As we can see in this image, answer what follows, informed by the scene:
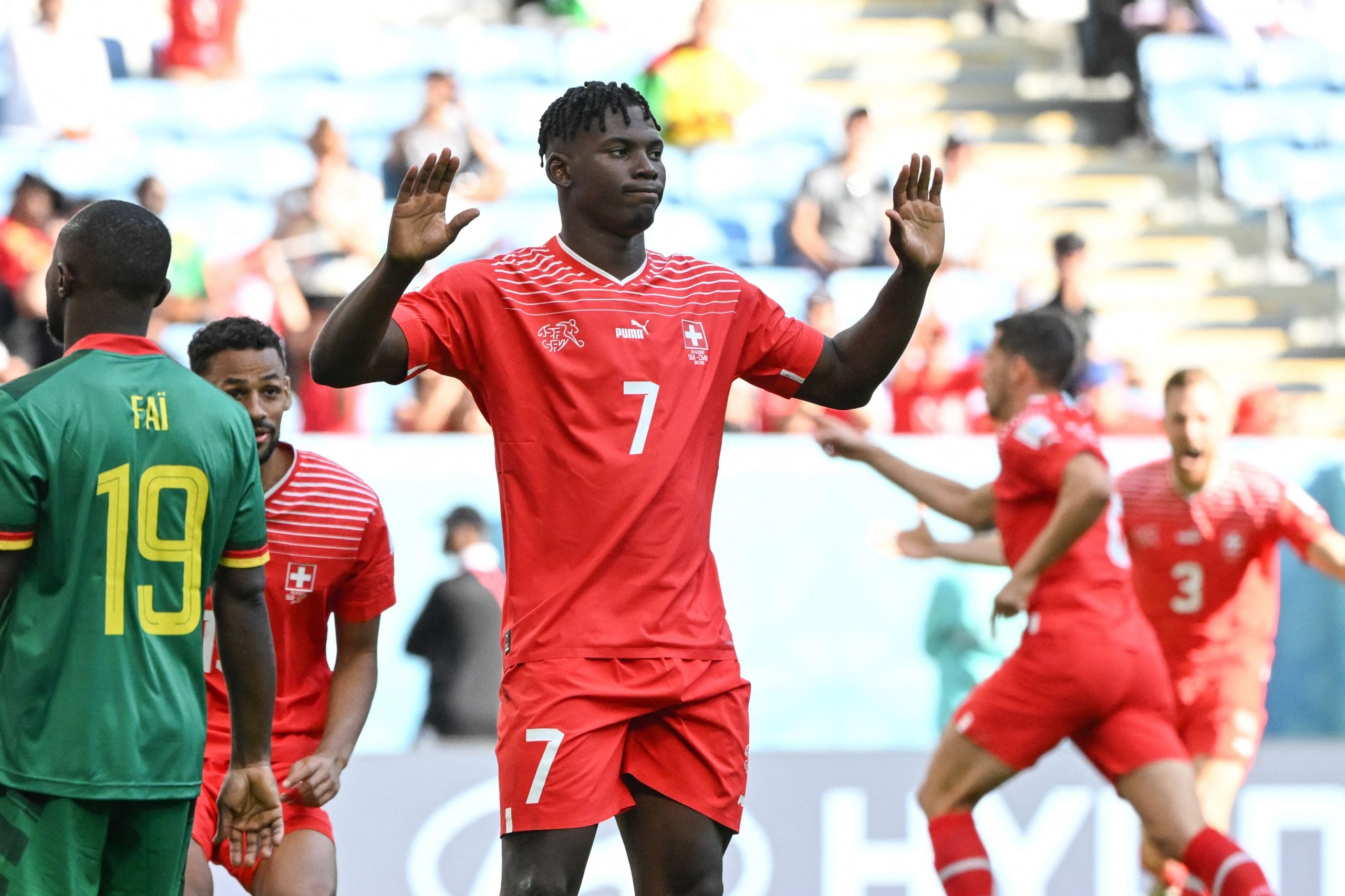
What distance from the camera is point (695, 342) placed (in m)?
3.79

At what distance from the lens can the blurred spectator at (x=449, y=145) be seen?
1051 centimetres

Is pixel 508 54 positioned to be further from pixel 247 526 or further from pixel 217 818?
pixel 247 526

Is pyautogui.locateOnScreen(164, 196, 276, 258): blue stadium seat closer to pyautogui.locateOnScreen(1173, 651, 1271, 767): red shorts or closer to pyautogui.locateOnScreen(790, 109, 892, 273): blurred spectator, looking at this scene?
pyautogui.locateOnScreen(790, 109, 892, 273): blurred spectator

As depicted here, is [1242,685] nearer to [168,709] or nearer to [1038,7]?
[168,709]

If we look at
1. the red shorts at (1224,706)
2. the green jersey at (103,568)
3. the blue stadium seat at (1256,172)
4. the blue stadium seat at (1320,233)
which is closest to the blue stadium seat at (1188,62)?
the blue stadium seat at (1256,172)

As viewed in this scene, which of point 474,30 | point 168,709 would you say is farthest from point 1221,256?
point 168,709

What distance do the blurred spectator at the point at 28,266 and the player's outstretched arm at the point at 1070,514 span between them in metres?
5.15

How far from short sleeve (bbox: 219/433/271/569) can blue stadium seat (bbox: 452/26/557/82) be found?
8784 mm

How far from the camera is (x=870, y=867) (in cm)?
662

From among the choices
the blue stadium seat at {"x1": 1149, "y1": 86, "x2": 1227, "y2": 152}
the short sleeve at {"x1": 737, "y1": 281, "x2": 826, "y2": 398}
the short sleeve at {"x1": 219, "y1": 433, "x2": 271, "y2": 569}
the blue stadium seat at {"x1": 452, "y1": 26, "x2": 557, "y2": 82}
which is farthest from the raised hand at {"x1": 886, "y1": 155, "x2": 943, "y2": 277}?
the blue stadium seat at {"x1": 1149, "y1": 86, "x2": 1227, "y2": 152}

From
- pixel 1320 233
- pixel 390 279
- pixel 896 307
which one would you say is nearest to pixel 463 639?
pixel 896 307

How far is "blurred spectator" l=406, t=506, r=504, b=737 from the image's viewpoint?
6.83 m

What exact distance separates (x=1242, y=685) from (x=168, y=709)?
4.56m

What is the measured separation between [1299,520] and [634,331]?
374 centimetres
